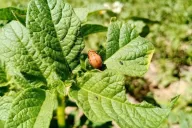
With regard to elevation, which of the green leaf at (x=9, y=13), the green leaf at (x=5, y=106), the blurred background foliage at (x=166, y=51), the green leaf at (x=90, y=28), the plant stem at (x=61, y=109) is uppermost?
the green leaf at (x=9, y=13)

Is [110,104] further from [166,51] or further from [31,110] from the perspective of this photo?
[166,51]

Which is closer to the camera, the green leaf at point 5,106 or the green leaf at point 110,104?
the green leaf at point 110,104

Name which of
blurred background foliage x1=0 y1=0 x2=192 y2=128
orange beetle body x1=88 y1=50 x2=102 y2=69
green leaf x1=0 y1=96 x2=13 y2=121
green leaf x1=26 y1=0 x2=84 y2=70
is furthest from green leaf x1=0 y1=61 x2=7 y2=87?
blurred background foliage x1=0 y1=0 x2=192 y2=128

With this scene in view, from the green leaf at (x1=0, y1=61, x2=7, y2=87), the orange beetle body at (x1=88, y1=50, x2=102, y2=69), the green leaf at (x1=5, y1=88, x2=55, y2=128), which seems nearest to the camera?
the green leaf at (x1=5, y1=88, x2=55, y2=128)

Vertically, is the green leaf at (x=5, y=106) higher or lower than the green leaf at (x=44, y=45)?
lower

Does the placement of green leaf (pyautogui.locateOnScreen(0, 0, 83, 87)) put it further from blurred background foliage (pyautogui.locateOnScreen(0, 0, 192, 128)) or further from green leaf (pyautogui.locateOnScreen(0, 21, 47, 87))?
blurred background foliage (pyautogui.locateOnScreen(0, 0, 192, 128))

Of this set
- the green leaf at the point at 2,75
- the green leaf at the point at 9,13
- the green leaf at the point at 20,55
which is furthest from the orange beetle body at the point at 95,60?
the green leaf at the point at 2,75

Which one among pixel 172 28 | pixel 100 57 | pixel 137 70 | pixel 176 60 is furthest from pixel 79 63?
pixel 172 28

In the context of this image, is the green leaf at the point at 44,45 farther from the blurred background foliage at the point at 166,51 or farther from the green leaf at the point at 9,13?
the blurred background foliage at the point at 166,51
